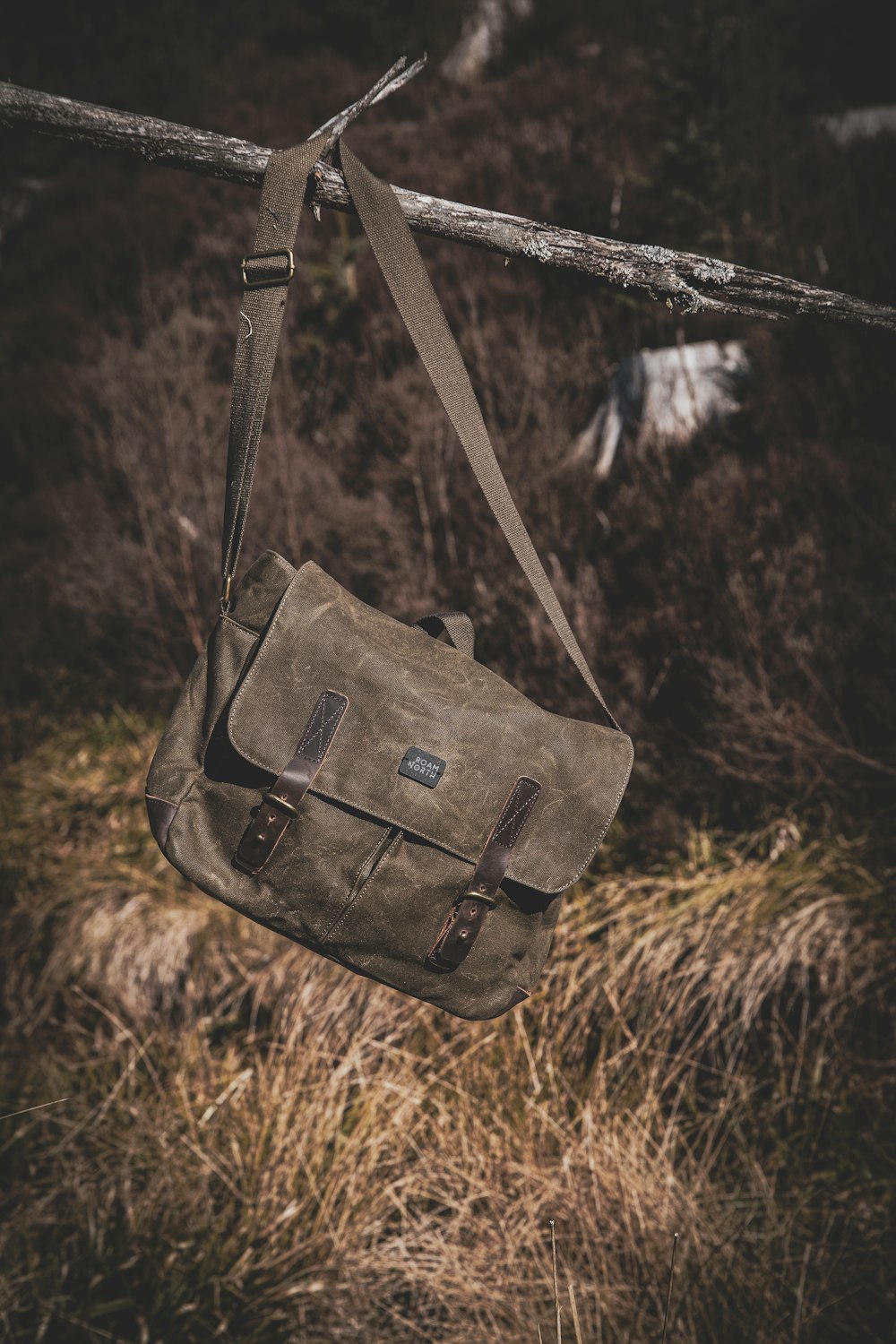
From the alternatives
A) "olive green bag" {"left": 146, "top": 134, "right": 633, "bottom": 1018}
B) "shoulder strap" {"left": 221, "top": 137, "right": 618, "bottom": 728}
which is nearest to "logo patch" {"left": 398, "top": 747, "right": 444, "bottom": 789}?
"olive green bag" {"left": 146, "top": 134, "right": 633, "bottom": 1018}

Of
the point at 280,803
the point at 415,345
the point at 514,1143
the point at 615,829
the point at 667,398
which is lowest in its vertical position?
the point at 514,1143

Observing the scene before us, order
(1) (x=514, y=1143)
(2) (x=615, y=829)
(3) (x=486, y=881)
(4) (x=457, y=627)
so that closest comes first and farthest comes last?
(3) (x=486, y=881) < (4) (x=457, y=627) < (1) (x=514, y=1143) < (2) (x=615, y=829)

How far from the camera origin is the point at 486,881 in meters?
1.27

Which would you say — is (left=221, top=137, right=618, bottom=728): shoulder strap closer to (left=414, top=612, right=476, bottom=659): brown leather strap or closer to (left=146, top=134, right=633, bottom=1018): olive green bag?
(left=146, top=134, right=633, bottom=1018): olive green bag

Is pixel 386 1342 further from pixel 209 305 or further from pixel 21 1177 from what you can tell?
pixel 209 305

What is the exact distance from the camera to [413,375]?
492 centimetres

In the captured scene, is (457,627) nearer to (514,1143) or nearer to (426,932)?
Answer: (426,932)

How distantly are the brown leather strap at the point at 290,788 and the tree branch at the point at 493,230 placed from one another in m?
0.70

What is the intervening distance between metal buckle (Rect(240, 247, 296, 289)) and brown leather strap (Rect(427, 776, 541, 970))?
2.63ft

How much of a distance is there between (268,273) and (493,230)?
1.06 feet

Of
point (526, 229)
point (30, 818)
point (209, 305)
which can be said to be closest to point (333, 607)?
point (526, 229)

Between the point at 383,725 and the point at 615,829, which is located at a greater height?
the point at 383,725

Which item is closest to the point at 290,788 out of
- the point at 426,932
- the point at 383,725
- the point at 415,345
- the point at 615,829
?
the point at 383,725

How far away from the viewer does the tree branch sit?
1.15 meters
